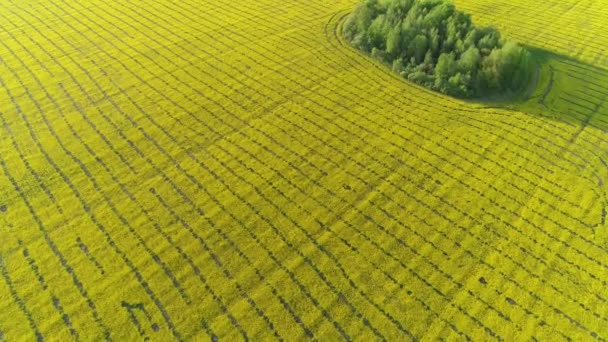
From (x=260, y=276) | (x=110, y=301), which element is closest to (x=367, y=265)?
Answer: (x=260, y=276)

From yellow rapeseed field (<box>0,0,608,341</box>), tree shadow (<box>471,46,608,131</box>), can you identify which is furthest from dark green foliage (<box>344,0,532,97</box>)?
yellow rapeseed field (<box>0,0,608,341</box>)

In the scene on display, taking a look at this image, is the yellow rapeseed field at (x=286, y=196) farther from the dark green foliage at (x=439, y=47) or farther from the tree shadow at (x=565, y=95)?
the dark green foliage at (x=439, y=47)

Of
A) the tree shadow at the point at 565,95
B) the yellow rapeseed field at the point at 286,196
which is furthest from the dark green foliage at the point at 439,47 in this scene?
the yellow rapeseed field at the point at 286,196

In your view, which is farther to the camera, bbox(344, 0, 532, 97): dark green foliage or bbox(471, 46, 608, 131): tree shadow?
bbox(344, 0, 532, 97): dark green foliage

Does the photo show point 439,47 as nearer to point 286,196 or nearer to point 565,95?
point 565,95

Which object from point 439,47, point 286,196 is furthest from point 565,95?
point 286,196

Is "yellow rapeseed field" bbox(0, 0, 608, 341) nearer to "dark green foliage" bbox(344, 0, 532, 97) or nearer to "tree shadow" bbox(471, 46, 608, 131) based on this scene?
"tree shadow" bbox(471, 46, 608, 131)

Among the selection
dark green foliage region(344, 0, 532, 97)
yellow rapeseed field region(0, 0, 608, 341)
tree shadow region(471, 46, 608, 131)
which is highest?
dark green foliage region(344, 0, 532, 97)
